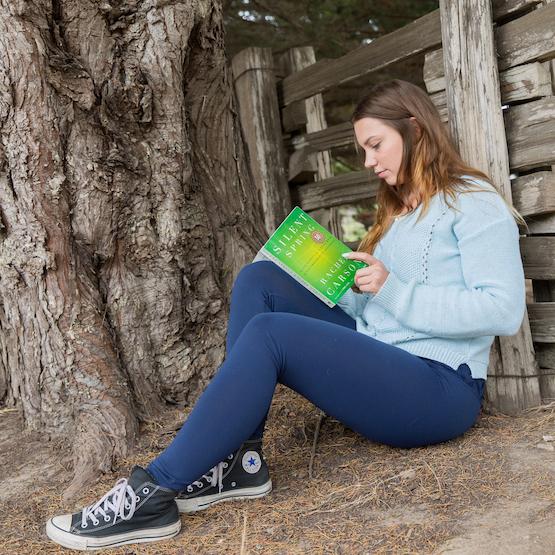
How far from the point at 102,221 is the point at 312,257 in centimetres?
94

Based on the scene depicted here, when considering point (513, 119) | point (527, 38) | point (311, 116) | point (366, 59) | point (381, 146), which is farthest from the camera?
point (311, 116)

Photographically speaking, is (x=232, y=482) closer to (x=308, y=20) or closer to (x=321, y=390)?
(x=321, y=390)

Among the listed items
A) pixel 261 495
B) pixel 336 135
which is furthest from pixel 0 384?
pixel 336 135

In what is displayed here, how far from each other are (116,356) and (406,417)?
1227mm

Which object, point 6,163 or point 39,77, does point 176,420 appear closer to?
point 6,163

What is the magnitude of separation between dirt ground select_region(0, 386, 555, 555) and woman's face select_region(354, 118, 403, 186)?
1.01 meters

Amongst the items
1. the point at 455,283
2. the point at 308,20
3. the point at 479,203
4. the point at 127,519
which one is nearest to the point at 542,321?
the point at 455,283

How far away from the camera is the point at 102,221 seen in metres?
2.88

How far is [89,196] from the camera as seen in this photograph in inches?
112

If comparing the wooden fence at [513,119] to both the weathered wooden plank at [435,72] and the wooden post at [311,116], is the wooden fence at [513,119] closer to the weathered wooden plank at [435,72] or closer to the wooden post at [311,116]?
the weathered wooden plank at [435,72]

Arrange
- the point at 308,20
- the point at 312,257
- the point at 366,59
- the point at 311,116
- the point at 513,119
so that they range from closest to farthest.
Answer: the point at 312,257 < the point at 513,119 < the point at 366,59 < the point at 311,116 < the point at 308,20

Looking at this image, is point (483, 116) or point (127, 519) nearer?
point (127, 519)

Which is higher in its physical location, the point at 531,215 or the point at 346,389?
the point at 531,215

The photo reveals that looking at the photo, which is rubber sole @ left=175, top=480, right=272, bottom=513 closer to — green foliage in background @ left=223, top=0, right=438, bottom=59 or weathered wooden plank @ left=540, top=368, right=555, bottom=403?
weathered wooden plank @ left=540, top=368, right=555, bottom=403
